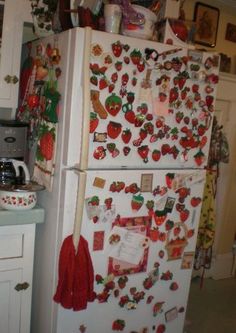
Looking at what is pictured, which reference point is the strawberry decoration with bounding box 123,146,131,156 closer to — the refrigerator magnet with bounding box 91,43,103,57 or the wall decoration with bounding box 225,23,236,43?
the refrigerator magnet with bounding box 91,43,103,57

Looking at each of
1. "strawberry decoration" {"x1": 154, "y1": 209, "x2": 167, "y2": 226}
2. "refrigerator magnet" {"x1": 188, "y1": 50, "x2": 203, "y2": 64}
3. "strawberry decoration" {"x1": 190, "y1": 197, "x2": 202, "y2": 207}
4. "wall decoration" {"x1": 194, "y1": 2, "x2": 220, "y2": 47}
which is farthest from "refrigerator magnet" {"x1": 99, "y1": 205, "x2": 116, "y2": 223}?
"wall decoration" {"x1": 194, "y1": 2, "x2": 220, "y2": 47}

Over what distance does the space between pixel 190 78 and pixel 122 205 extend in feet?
2.19

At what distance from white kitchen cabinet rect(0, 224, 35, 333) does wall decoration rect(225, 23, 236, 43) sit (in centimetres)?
221

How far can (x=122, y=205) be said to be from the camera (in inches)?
62.1

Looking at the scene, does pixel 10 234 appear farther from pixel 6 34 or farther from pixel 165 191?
pixel 6 34

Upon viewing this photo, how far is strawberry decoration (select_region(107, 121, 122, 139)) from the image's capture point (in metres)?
1.48

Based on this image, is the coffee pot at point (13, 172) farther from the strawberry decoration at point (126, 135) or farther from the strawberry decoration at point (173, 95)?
the strawberry decoration at point (173, 95)

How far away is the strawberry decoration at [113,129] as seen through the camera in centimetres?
148

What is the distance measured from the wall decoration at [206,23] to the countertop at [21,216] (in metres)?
1.84

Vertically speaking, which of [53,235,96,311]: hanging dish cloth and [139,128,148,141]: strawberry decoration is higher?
[139,128,148,141]: strawberry decoration

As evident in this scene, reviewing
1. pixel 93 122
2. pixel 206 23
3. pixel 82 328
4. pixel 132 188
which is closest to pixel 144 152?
pixel 132 188

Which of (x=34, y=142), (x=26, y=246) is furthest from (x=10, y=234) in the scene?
(x=34, y=142)

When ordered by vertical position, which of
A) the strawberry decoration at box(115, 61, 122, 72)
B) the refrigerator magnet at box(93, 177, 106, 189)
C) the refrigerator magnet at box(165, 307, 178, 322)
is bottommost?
the refrigerator magnet at box(165, 307, 178, 322)

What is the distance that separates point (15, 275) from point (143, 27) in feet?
4.11
